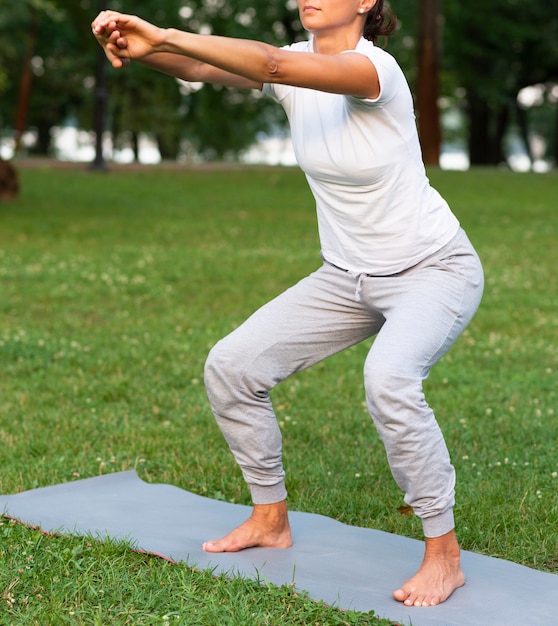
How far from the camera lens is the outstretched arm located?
3.31 metres

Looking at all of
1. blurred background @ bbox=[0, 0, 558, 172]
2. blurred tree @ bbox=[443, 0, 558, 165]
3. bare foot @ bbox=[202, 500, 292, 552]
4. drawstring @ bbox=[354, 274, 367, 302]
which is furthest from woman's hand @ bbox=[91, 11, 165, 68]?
blurred tree @ bbox=[443, 0, 558, 165]

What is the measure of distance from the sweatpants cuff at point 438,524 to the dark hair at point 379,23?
1.85 metres

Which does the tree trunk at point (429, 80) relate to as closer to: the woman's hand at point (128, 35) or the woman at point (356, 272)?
the woman at point (356, 272)

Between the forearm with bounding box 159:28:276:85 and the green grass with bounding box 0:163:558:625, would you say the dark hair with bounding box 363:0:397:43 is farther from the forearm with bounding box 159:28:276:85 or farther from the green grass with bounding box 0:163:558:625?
the green grass with bounding box 0:163:558:625

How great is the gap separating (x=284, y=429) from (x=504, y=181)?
62.9 ft

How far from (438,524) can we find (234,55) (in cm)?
181

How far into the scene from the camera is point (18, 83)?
4438 centimetres

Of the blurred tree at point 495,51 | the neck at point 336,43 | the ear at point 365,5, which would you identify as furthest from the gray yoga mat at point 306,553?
the blurred tree at point 495,51

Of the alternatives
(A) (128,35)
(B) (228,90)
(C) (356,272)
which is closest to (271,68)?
(A) (128,35)

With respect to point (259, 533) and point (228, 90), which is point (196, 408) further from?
point (228, 90)

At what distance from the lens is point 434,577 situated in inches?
151

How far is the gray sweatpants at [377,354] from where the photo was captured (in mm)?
3654

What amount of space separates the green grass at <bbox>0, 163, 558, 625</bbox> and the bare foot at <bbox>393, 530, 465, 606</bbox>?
9.0 inches

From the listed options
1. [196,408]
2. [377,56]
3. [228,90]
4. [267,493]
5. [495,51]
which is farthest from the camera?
[228,90]
